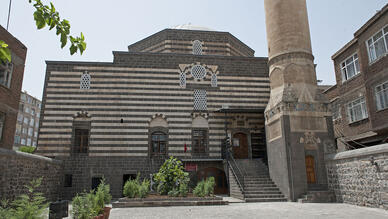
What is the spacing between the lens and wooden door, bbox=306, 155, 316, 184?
13859 millimetres

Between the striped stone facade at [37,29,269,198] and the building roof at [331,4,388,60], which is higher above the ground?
the building roof at [331,4,388,60]

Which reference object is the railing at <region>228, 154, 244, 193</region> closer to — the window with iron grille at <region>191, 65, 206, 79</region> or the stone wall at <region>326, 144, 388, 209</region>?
the stone wall at <region>326, 144, 388, 209</region>

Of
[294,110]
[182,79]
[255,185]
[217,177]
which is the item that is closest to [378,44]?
[294,110]

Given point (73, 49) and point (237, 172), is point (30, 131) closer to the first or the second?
point (237, 172)

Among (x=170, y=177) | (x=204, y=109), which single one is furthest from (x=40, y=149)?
(x=204, y=109)

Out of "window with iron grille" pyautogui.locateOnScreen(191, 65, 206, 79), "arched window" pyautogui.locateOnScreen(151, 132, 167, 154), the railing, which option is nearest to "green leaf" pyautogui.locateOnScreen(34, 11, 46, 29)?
the railing

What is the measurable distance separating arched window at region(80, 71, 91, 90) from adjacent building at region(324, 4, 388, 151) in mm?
16028

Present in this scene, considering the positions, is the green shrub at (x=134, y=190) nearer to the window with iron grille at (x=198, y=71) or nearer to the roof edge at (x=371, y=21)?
the window with iron grille at (x=198, y=71)

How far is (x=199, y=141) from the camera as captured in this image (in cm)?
1872

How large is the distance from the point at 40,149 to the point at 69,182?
2736 millimetres

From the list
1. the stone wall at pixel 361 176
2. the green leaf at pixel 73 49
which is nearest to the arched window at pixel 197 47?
the stone wall at pixel 361 176

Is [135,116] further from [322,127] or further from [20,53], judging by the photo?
[322,127]

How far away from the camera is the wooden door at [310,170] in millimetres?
13859

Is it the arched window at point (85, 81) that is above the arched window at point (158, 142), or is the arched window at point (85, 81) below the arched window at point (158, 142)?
above
